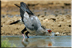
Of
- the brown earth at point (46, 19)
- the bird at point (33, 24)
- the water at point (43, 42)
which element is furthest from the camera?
the brown earth at point (46, 19)

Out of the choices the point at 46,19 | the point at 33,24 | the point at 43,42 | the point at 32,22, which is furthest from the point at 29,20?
the point at 46,19

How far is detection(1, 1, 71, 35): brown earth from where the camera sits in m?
11.6

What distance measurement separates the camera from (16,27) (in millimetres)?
11930

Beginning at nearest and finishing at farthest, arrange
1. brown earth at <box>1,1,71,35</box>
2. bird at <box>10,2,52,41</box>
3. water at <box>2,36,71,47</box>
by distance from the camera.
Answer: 1. water at <box>2,36,71,47</box>
2. bird at <box>10,2,52,41</box>
3. brown earth at <box>1,1,71,35</box>

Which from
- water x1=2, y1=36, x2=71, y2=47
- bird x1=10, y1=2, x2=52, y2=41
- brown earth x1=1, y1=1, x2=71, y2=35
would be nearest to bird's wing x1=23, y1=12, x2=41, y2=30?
bird x1=10, y1=2, x2=52, y2=41

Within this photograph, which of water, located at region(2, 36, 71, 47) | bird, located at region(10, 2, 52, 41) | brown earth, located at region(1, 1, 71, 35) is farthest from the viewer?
brown earth, located at region(1, 1, 71, 35)

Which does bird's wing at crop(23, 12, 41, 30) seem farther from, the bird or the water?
the water

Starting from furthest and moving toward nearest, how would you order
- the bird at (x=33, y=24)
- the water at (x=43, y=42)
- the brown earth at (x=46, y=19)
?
the brown earth at (x=46, y=19), the bird at (x=33, y=24), the water at (x=43, y=42)

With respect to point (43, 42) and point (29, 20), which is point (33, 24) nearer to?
point (29, 20)

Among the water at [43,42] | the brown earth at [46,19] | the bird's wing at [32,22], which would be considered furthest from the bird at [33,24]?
the brown earth at [46,19]

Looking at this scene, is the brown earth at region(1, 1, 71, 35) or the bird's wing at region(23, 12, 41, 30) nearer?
the bird's wing at region(23, 12, 41, 30)

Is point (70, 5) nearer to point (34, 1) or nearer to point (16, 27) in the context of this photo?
point (34, 1)

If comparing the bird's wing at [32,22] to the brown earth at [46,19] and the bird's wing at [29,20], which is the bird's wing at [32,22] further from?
the brown earth at [46,19]

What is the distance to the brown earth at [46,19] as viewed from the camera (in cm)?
1157
